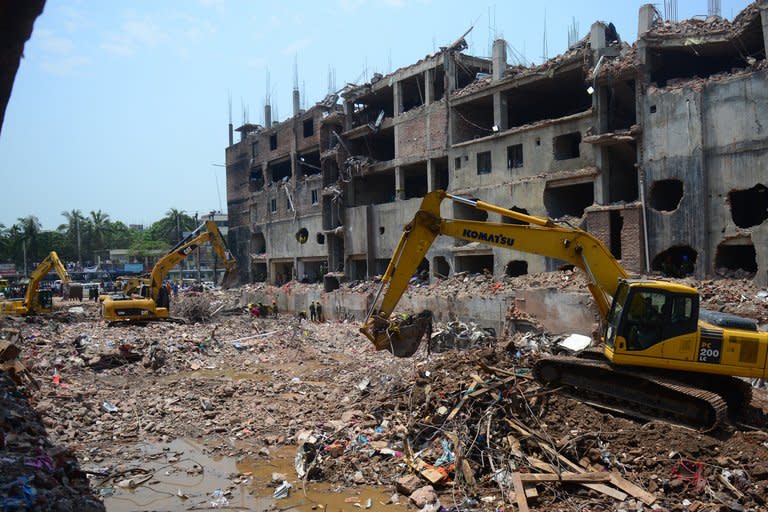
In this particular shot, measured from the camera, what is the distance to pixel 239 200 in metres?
45.0

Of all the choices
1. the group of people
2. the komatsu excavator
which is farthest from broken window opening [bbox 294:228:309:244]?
the komatsu excavator

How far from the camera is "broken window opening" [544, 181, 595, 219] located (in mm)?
23328

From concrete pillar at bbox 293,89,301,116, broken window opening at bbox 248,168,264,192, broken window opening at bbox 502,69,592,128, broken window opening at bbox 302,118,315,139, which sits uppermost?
concrete pillar at bbox 293,89,301,116

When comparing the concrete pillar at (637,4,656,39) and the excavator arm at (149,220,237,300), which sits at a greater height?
the concrete pillar at (637,4,656,39)

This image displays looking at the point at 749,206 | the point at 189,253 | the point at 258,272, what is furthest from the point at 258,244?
the point at 749,206

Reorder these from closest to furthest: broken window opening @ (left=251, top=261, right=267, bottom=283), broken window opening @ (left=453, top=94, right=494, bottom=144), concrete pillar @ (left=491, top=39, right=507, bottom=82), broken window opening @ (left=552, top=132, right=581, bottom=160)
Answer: broken window opening @ (left=552, top=132, right=581, bottom=160)
concrete pillar @ (left=491, top=39, right=507, bottom=82)
broken window opening @ (left=453, top=94, right=494, bottom=144)
broken window opening @ (left=251, top=261, right=267, bottom=283)

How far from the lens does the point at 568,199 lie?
2419 centimetres

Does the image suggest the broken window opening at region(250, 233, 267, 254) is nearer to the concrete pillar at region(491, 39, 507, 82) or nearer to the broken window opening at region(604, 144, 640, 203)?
the concrete pillar at region(491, 39, 507, 82)

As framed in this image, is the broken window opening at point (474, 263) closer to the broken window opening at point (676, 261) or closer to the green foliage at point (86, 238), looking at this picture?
the broken window opening at point (676, 261)

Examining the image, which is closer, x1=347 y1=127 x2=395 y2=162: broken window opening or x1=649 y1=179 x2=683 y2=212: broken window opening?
x1=649 y1=179 x2=683 y2=212: broken window opening

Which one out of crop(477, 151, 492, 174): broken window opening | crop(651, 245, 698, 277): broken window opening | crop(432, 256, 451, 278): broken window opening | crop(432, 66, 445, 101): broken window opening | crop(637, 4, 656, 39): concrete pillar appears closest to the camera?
crop(651, 245, 698, 277): broken window opening

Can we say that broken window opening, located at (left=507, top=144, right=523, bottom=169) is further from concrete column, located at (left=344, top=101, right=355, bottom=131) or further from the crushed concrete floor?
concrete column, located at (left=344, top=101, right=355, bottom=131)

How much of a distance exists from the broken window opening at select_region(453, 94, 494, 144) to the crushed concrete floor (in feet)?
52.0

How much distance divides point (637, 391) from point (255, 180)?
38499 mm
